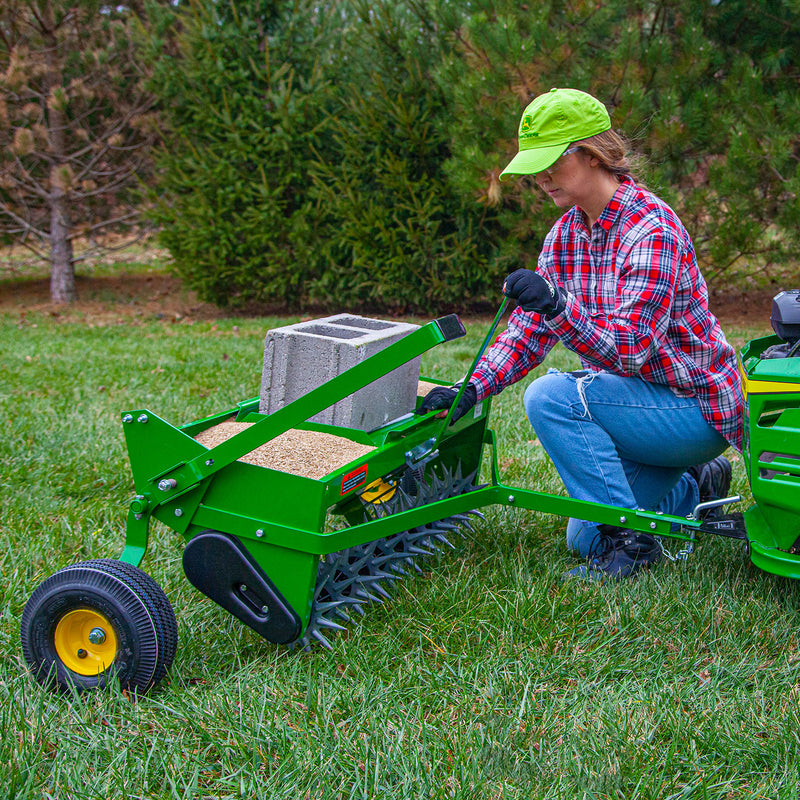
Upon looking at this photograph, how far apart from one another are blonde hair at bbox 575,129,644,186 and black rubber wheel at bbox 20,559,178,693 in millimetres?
1739

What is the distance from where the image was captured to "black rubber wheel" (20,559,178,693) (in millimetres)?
2234

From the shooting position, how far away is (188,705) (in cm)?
221

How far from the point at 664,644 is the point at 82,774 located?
5.07 feet

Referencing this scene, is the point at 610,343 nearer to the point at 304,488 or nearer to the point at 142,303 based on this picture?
the point at 304,488

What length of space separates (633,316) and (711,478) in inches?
40.6

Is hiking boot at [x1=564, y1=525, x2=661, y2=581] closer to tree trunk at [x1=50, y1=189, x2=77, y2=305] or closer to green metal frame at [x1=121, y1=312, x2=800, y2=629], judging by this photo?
green metal frame at [x1=121, y1=312, x2=800, y2=629]

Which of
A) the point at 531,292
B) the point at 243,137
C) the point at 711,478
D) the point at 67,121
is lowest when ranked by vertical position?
the point at 711,478

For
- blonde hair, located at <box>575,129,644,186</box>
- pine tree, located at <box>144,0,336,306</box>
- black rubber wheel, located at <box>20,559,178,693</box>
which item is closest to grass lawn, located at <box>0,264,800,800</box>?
black rubber wheel, located at <box>20,559,178,693</box>

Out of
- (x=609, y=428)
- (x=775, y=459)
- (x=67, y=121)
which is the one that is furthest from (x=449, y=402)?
(x=67, y=121)

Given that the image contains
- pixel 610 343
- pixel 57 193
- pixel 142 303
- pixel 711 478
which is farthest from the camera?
pixel 142 303

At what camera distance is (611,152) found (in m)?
2.64

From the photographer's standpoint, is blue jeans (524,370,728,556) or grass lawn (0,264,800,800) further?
blue jeans (524,370,728,556)

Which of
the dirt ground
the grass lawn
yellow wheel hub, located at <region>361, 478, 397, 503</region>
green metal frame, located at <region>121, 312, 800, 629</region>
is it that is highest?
green metal frame, located at <region>121, 312, 800, 629</region>

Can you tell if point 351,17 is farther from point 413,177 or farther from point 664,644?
point 664,644
